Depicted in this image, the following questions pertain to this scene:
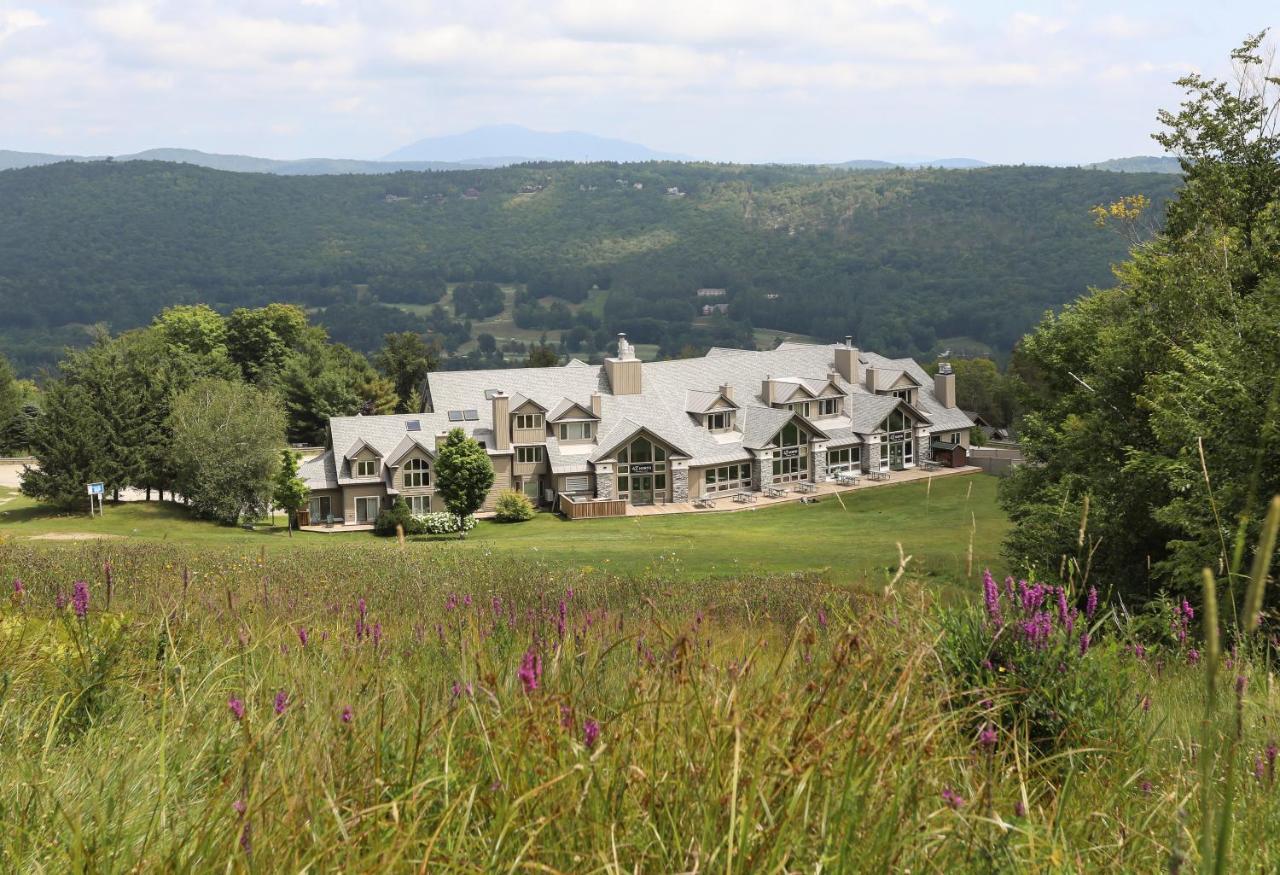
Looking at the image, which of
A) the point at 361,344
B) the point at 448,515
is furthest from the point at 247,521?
the point at 361,344

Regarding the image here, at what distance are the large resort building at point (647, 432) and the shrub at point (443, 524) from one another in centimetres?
290

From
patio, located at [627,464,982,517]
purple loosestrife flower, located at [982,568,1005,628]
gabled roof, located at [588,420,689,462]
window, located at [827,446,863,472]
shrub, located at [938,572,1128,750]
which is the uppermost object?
purple loosestrife flower, located at [982,568,1005,628]

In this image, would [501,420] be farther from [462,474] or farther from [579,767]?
[579,767]

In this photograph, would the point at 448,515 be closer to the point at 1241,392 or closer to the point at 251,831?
the point at 1241,392

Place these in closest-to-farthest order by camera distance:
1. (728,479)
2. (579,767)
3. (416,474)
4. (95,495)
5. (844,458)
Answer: (579,767)
(95,495)
(416,474)
(728,479)
(844,458)

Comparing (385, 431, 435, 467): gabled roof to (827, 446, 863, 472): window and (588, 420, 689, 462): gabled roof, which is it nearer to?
(588, 420, 689, 462): gabled roof

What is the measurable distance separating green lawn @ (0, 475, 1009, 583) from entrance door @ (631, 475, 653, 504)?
10.6 ft

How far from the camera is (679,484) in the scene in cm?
4409

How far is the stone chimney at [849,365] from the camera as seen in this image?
51750 millimetres

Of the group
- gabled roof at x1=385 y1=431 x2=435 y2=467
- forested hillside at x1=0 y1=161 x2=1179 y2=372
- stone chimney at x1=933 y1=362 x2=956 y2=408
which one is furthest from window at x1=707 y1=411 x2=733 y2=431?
forested hillside at x1=0 y1=161 x2=1179 y2=372

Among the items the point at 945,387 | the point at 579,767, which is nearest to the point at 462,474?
the point at 945,387

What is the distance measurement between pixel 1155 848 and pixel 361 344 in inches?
6556

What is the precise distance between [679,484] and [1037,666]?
131ft

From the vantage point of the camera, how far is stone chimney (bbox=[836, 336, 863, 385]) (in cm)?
5175
